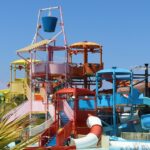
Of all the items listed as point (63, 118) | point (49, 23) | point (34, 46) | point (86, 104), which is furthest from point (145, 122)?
point (49, 23)

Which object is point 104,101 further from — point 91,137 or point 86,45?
point 86,45

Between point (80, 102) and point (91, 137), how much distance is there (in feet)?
8.93

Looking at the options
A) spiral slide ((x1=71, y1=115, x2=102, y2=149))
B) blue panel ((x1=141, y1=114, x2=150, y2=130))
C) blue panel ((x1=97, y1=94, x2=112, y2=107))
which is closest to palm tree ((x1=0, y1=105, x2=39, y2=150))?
spiral slide ((x1=71, y1=115, x2=102, y2=149))

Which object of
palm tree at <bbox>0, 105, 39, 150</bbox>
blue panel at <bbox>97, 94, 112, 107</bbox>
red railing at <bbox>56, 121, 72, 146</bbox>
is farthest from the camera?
blue panel at <bbox>97, 94, 112, 107</bbox>

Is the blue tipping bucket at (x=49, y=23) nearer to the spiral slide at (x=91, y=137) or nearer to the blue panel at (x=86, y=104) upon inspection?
the blue panel at (x=86, y=104)

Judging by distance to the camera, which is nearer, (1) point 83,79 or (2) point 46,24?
(2) point 46,24

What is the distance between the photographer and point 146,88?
74.4 feet

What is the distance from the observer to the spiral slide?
15.9 metres

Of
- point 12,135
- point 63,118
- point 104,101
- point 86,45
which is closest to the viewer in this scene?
point 12,135

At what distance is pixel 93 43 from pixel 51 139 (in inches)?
335

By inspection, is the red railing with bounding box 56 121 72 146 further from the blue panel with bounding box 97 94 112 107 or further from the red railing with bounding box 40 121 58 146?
the blue panel with bounding box 97 94 112 107

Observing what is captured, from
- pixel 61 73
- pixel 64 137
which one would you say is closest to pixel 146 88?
pixel 61 73

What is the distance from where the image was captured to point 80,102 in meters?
18.9

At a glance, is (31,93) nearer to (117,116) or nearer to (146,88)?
(117,116)
